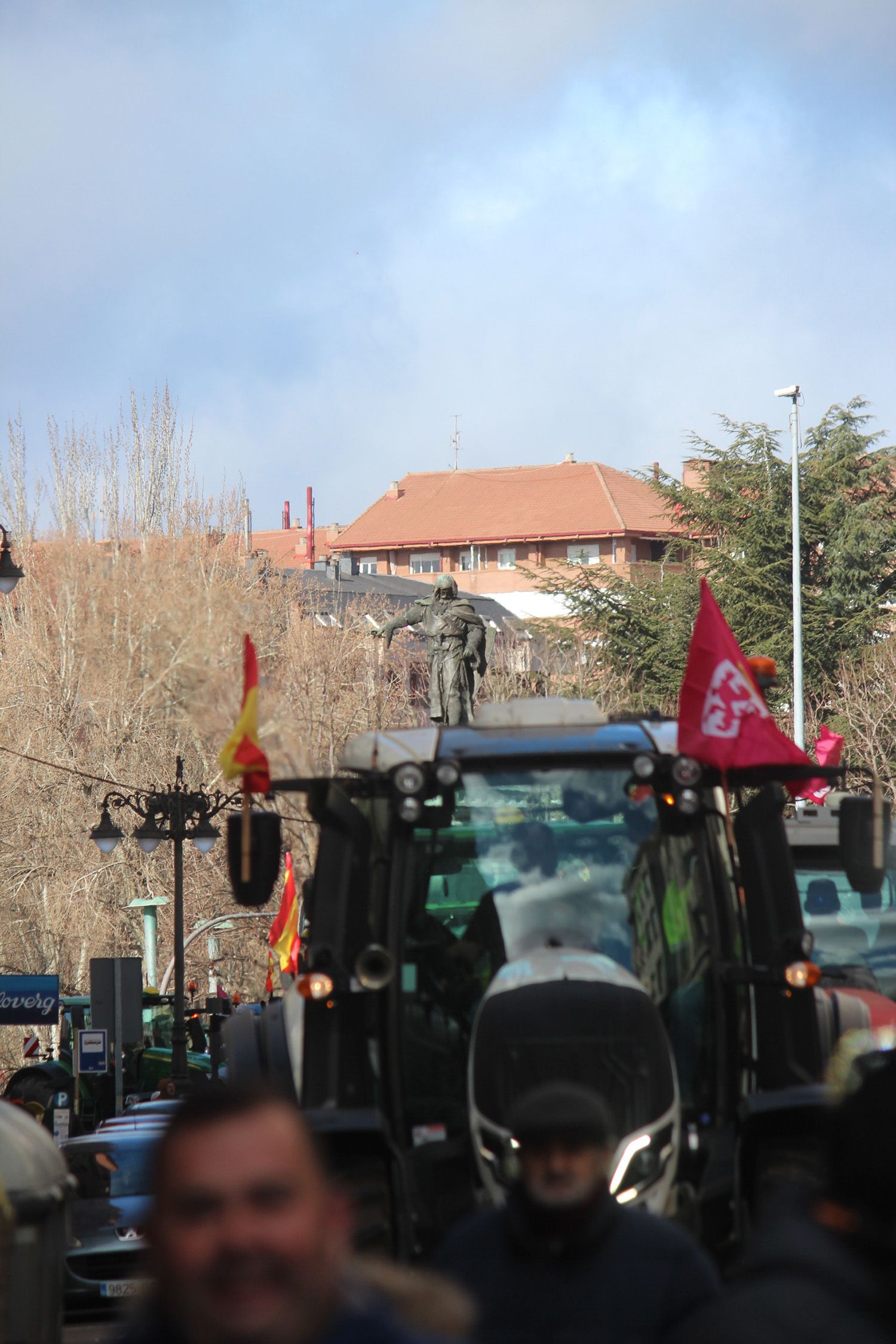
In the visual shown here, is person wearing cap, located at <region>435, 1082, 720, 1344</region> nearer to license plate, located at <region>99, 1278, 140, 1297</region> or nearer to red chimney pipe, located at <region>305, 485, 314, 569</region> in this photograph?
license plate, located at <region>99, 1278, 140, 1297</region>

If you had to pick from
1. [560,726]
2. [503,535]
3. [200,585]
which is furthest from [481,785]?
[503,535]

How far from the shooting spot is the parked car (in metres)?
13.1

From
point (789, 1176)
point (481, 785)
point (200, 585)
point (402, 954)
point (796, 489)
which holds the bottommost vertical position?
point (789, 1176)

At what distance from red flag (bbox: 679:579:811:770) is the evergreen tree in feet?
117

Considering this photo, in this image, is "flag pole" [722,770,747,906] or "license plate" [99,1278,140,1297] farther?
"license plate" [99,1278,140,1297]

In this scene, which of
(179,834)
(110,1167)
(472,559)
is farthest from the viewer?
(472,559)

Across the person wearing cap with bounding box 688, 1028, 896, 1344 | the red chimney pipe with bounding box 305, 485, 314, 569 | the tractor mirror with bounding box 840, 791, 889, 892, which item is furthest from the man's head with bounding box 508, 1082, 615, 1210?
the red chimney pipe with bounding box 305, 485, 314, 569

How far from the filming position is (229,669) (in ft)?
30.6

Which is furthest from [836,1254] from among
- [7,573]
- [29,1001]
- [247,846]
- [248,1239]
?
[29,1001]

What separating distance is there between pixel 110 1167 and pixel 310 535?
3645 inches

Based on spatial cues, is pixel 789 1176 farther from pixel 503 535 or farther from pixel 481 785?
pixel 503 535

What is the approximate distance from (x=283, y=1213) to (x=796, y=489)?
37.6m

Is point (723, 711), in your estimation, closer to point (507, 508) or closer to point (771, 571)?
point (771, 571)

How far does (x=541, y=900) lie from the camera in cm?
677
